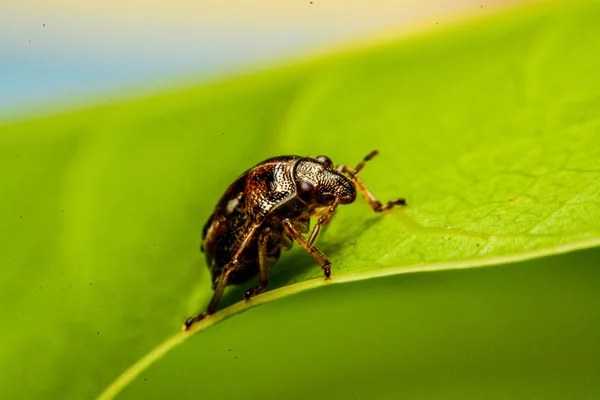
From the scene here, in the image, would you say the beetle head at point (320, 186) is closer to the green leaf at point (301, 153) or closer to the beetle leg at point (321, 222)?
the beetle leg at point (321, 222)

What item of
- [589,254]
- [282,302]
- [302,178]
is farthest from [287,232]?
[589,254]

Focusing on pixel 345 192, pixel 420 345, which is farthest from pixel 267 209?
pixel 420 345

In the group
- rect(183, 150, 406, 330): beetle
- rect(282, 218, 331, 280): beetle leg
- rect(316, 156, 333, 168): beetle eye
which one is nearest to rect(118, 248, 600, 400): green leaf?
rect(282, 218, 331, 280): beetle leg

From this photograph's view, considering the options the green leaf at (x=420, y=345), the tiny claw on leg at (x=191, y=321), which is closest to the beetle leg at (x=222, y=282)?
the tiny claw on leg at (x=191, y=321)

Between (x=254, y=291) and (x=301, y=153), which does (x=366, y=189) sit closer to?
(x=301, y=153)

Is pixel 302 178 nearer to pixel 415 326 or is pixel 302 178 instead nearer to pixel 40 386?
pixel 415 326
